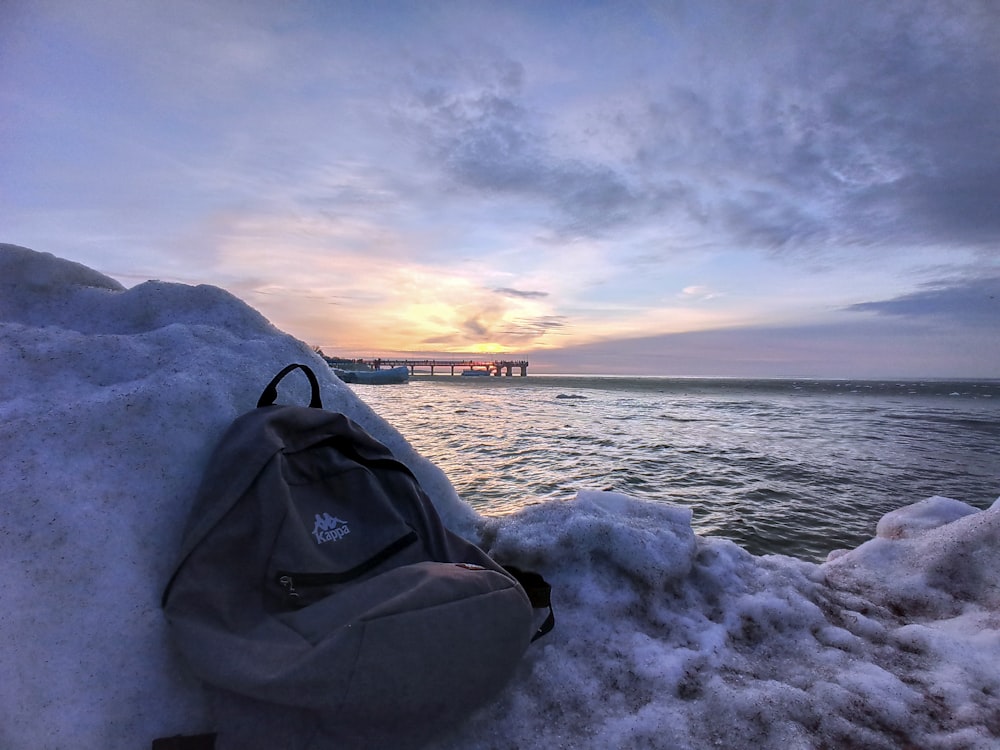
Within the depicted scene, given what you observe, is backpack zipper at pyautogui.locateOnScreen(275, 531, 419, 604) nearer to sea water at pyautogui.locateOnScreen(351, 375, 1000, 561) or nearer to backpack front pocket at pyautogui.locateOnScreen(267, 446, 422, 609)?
backpack front pocket at pyautogui.locateOnScreen(267, 446, 422, 609)

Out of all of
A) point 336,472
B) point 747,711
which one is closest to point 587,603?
point 747,711

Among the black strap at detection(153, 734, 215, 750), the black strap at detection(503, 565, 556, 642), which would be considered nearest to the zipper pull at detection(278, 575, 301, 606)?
the black strap at detection(153, 734, 215, 750)

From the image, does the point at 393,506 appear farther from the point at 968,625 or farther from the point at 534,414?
the point at 534,414

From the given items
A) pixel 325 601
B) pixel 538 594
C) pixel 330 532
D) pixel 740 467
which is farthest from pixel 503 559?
pixel 740 467

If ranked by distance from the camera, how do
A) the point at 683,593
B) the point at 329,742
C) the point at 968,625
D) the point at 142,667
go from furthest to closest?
the point at 683,593 < the point at 968,625 < the point at 142,667 < the point at 329,742

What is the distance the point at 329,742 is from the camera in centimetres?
133

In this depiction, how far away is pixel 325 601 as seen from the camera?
155 cm

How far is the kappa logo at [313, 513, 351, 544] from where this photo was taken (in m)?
1.80

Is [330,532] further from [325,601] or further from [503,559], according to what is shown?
[503,559]

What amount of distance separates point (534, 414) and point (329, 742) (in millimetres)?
16675

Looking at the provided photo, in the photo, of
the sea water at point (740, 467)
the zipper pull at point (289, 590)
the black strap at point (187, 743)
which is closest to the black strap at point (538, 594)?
the zipper pull at point (289, 590)

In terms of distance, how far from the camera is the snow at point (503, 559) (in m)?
1.51

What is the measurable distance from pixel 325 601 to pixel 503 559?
4.61ft

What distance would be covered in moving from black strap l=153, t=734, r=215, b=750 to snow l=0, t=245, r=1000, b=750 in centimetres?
12
